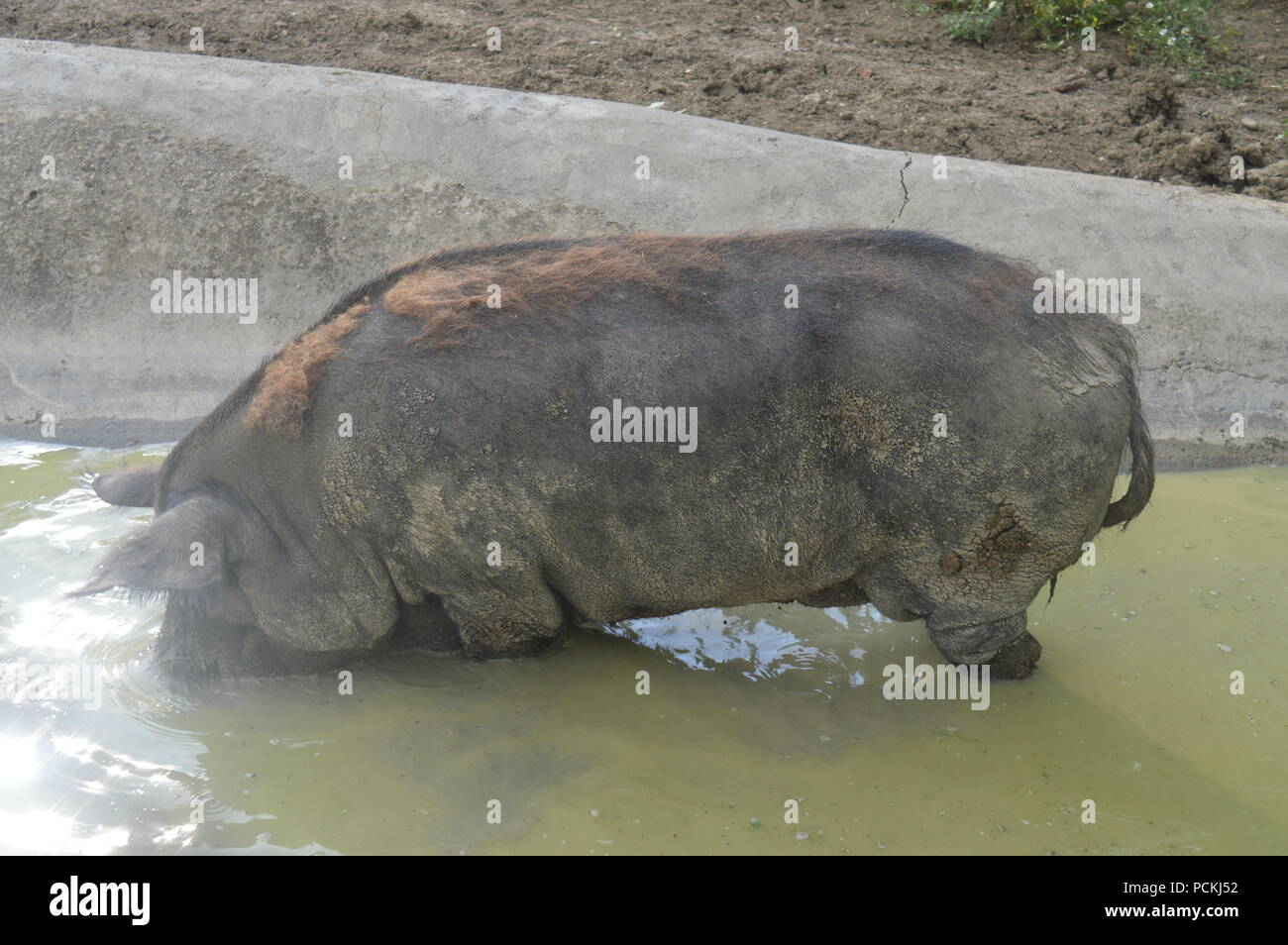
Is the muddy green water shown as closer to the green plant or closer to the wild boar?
the wild boar

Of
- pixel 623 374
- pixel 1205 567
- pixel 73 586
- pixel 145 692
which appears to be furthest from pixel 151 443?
pixel 1205 567

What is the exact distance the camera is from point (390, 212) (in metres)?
7.27

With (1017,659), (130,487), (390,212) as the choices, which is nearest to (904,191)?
(390,212)

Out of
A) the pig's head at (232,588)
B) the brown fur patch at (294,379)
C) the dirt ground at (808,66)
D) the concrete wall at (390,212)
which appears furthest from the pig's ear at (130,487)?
the dirt ground at (808,66)

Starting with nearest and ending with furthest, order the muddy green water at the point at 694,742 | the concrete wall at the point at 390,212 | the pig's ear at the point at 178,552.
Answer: the muddy green water at the point at 694,742
the pig's ear at the point at 178,552
the concrete wall at the point at 390,212

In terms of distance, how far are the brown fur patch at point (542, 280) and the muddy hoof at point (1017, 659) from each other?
1777 mm

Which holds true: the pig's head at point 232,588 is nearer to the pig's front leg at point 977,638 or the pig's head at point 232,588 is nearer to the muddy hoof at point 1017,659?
the pig's front leg at point 977,638

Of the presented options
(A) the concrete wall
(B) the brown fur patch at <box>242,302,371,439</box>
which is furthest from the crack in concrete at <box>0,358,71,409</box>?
(B) the brown fur patch at <box>242,302,371,439</box>

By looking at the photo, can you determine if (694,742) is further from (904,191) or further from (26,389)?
(26,389)

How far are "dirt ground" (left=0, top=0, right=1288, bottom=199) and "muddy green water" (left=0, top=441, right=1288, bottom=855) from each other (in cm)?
414

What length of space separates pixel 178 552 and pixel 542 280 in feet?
4.83

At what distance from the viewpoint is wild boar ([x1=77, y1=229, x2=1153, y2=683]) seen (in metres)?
3.77

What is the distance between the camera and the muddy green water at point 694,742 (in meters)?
3.58

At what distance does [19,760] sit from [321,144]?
4.70 meters
